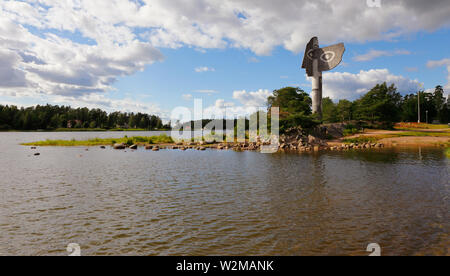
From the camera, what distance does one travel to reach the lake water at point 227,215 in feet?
25.8

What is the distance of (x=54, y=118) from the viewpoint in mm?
164000

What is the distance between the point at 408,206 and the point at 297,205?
4.96 metres

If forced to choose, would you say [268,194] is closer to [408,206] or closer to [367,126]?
[408,206]

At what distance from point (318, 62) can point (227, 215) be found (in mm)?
55350

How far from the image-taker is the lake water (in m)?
7.88

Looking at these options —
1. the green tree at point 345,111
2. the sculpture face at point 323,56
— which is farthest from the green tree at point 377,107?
the sculpture face at point 323,56

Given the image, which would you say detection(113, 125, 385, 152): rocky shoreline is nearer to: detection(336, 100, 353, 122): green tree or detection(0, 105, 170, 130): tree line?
detection(336, 100, 353, 122): green tree

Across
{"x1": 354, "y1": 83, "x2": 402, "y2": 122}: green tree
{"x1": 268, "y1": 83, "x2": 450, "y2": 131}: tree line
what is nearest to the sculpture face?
{"x1": 268, "y1": 83, "x2": 450, "y2": 131}: tree line

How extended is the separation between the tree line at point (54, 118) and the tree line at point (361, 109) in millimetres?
147807

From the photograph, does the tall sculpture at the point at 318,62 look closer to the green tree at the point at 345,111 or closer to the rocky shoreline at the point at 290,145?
the rocky shoreline at the point at 290,145

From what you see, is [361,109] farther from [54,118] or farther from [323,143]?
[54,118]

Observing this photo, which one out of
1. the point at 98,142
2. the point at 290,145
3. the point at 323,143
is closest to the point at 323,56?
the point at 323,143

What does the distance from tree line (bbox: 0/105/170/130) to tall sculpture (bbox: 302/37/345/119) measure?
16604 cm
